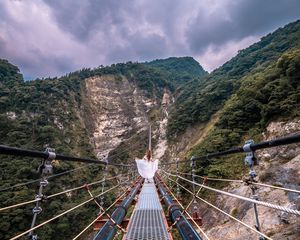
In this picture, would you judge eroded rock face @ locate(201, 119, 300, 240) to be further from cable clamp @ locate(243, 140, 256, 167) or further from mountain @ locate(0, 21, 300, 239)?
cable clamp @ locate(243, 140, 256, 167)

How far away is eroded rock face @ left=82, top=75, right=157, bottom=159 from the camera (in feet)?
134

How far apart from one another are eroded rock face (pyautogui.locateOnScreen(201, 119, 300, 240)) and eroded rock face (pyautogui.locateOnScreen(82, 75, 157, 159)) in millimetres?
32180

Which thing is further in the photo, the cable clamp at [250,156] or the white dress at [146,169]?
the white dress at [146,169]

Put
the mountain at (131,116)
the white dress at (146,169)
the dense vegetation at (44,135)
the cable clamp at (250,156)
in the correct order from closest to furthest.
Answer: the cable clamp at (250,156) < the mountain at (131,116) < the white dress at (146,169) < the dense vegetation at (44,135)

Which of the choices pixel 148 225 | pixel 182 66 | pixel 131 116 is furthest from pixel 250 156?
pixel 182 66

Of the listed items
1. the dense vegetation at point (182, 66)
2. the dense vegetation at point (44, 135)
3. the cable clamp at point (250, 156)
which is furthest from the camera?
the dense vegetation at point (182, 66)

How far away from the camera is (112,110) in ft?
149

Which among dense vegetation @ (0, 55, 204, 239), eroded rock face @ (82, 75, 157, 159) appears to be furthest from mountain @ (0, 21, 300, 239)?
eroded rock face @ (82, 75, 157, 159)

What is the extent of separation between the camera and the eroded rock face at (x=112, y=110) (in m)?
40.9

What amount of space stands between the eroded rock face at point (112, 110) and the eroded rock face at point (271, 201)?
3218cm

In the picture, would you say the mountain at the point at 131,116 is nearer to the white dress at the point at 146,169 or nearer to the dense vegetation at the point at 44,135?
the dense vegetation at the point at 44,135

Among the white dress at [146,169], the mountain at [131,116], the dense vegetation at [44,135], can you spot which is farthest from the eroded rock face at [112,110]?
the white dress at [146,169]

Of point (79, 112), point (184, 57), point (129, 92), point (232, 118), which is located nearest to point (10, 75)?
point (79, 112)

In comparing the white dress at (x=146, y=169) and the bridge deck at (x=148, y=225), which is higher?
the white dress at (x=146, y=169)
